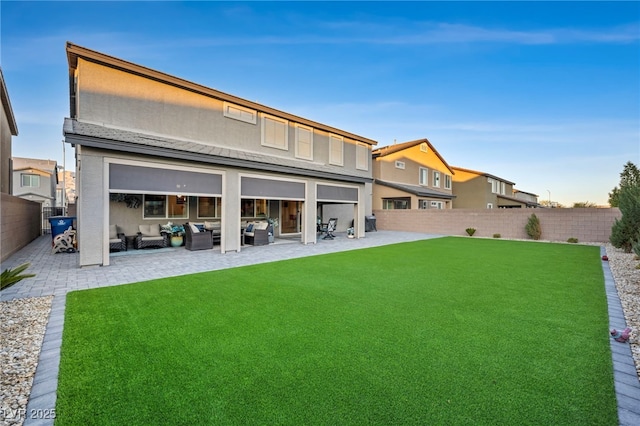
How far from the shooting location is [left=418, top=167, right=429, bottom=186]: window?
26.6m

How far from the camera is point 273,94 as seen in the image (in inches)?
611

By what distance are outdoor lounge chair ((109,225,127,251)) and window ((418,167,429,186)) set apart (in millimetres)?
23734

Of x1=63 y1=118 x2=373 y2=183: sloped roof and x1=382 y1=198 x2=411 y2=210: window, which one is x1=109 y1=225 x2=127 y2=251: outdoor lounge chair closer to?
x1=63 y1=118 x2=373 y2=183: sloped roof

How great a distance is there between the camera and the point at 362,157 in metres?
18.2

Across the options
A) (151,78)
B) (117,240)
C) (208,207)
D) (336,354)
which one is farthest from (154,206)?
(336,354)

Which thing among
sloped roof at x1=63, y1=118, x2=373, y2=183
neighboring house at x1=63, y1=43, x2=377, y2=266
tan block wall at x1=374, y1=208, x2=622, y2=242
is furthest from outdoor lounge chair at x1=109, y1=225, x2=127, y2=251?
tan block wall at x1=374, y1=208, x2=622, y2=242

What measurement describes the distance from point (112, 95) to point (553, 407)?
480 inches

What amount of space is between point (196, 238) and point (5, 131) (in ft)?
46.1

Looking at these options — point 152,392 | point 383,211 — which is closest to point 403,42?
point 383,211

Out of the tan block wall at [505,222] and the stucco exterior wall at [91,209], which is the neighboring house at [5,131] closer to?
the stucco exterior wall at [91,209]

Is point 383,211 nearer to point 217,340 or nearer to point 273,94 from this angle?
point 273,94

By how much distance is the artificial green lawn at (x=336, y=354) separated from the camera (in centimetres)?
214

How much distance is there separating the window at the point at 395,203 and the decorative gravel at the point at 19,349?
20.8 meters

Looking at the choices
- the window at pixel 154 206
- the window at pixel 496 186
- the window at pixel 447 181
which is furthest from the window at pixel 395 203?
the window at pixel 154 206
